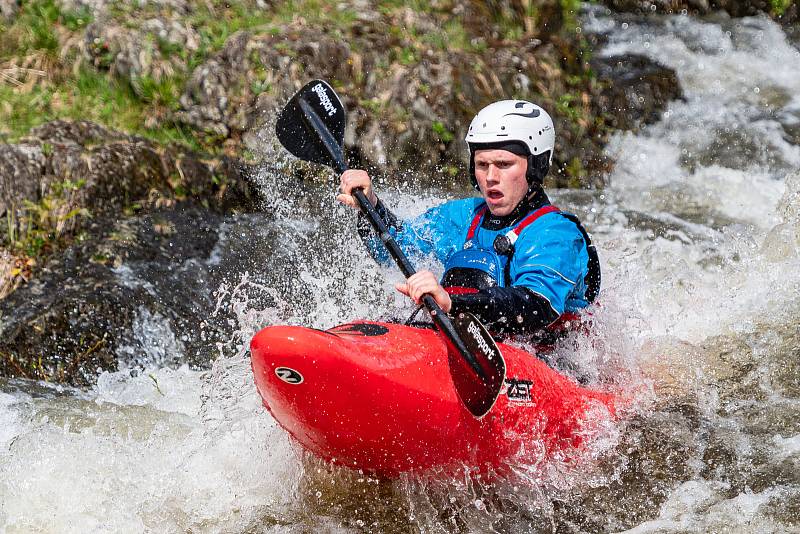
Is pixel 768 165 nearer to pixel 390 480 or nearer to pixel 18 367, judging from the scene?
pixel 390 480

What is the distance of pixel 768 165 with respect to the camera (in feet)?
27.3

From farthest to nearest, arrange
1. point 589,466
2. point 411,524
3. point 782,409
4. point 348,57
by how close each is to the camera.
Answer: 1. point 348,57
2. point 782,409
3. point 589,466
4. point 411,524

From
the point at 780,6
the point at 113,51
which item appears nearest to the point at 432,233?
the point at 113,51

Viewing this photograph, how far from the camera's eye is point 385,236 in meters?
3.74

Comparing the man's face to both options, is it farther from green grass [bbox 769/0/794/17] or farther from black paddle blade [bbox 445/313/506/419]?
green grass [bbox 769/0/794/17]

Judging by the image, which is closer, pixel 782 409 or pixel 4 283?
pixel 782 409

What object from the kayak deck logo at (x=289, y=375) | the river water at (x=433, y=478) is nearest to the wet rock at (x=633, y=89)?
the river water at (x=433, y=478)

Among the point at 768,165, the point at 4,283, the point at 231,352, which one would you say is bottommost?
the point at 768,165

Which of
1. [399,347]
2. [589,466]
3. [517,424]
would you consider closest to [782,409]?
[589,466]

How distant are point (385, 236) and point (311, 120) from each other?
128cm

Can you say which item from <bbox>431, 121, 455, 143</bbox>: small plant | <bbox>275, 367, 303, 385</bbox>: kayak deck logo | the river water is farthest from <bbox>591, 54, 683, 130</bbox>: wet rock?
<bbox>275, 367, 303, 385</bbox>: kayak deck logo

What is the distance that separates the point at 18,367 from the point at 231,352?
3.82ft

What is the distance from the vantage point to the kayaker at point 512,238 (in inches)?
155

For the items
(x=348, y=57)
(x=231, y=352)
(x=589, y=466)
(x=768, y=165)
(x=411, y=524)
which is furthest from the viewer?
(x=768, y=165)
